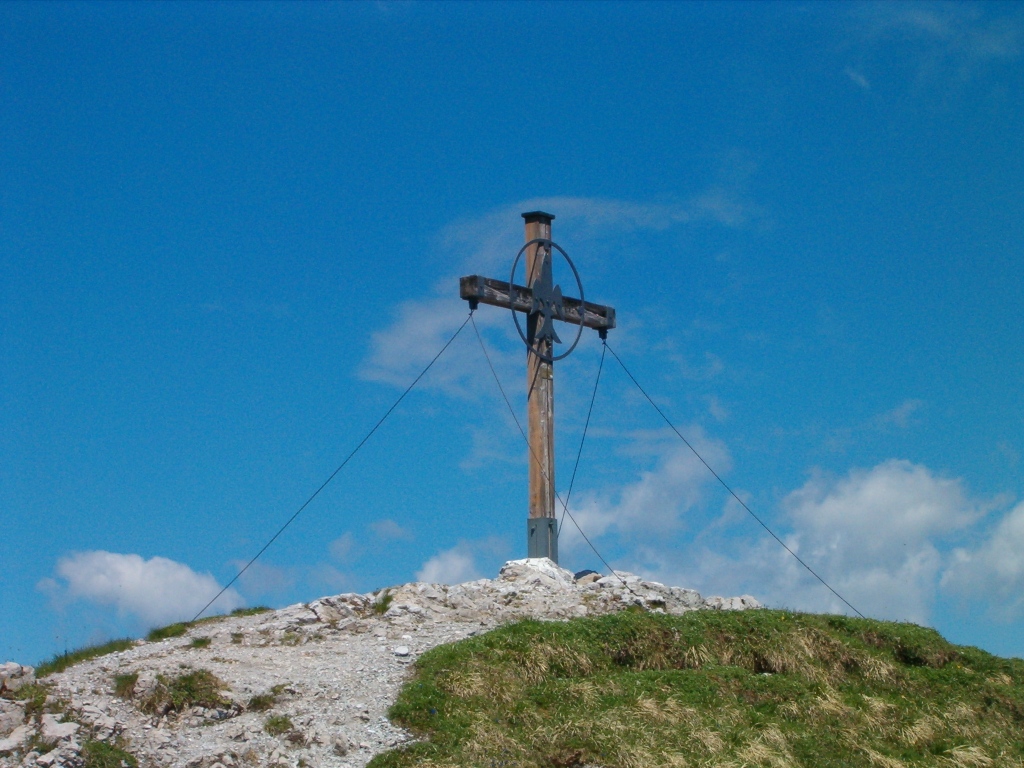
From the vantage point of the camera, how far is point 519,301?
20.6 metres

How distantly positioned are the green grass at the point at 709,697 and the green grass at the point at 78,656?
13.7 feet

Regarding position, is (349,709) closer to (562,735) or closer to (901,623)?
(562,735)

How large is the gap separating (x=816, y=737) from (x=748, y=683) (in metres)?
1.26

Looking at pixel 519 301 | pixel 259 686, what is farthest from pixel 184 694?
pixel 519 301

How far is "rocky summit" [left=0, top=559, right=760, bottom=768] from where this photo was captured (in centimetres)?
1291

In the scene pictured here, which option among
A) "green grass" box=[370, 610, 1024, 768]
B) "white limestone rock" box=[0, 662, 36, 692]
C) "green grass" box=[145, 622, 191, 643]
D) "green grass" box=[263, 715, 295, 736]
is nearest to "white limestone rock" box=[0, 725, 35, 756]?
"white limestone rock" box=[0, 662, 36, 692]

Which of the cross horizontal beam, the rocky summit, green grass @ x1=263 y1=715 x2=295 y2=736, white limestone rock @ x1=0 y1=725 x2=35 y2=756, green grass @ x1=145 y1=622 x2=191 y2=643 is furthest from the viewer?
the cross horizontal beam

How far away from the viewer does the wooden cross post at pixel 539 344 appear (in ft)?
66.0

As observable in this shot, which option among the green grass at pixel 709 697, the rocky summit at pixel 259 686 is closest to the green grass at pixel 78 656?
the rocky summit at pixel 259 686

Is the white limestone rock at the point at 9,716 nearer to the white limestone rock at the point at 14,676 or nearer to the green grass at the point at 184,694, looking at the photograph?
the white limestone rock at the point at 14,676

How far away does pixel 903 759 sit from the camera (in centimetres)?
1479

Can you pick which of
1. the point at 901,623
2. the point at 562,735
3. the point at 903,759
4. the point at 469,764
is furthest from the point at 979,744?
the point at 469,764

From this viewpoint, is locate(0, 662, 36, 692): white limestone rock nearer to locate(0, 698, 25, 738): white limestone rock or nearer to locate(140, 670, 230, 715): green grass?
locate(0, 698, 25, 738): white limestone rock

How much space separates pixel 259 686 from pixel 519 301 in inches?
332
